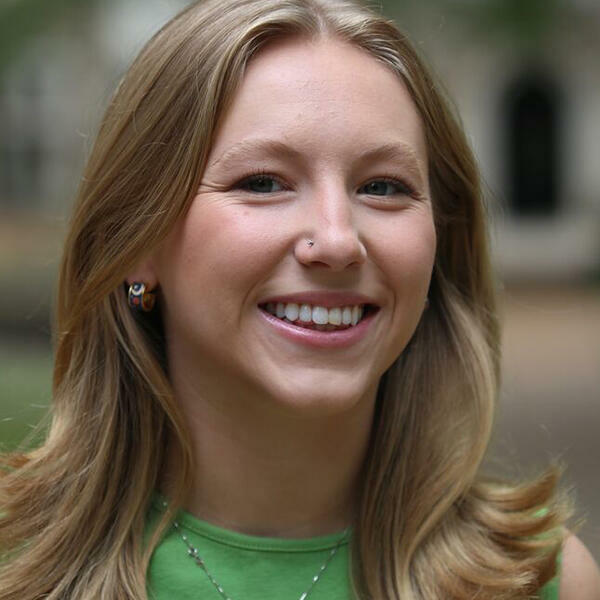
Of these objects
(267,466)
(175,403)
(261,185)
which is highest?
(261,185)

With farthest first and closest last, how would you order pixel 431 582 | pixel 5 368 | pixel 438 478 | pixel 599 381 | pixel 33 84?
1. pixel 33 84
2. pixel 599 381
3. pixel 5 368
4. pixel 438 478
5. pixel 431 582

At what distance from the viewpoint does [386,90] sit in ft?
8.35

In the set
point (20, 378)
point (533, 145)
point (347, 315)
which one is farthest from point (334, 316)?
point (533, 145)

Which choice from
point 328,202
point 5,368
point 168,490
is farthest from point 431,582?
point 5,368

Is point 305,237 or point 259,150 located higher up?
point 259,150

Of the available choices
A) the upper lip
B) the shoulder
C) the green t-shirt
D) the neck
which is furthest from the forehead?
the shoulder

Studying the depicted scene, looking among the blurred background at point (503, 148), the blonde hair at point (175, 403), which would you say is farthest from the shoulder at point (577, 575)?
the blurred background at point (503, 148)

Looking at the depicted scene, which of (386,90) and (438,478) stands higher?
(386,90)

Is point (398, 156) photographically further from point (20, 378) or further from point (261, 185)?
point (20, 378)

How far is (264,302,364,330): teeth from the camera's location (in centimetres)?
243

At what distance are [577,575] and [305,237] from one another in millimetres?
1063

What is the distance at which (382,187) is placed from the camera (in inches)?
99.3

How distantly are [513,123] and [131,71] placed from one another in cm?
2155

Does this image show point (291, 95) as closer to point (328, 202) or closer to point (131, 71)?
point (328, 202)
